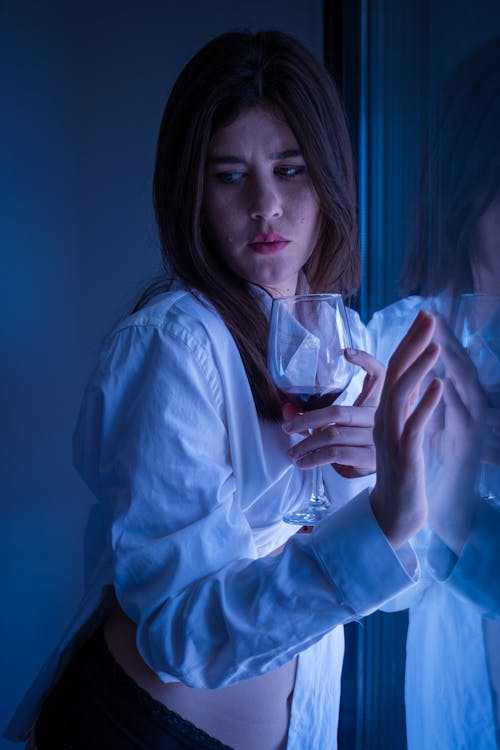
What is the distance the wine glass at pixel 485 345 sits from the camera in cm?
59

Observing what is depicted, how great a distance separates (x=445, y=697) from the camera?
31.2 inches

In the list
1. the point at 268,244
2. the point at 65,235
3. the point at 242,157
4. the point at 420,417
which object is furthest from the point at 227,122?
the point at 65,235

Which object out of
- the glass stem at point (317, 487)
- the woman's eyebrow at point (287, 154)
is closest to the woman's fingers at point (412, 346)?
the glass stem at point (317, 487)

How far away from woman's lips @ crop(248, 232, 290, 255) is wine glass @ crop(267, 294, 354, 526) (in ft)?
0.53

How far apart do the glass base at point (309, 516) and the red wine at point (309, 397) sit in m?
0.13

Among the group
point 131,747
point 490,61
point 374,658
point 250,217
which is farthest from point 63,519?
point 490,61

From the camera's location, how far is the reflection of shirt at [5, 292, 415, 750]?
2.33 ft

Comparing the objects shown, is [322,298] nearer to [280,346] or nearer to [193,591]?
[280,346]

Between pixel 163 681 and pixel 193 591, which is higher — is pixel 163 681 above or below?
below

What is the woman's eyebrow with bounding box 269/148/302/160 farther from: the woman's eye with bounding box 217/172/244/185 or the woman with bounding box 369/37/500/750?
the woman with bounding box 369/37/500/750

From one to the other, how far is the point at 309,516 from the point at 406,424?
0.31m

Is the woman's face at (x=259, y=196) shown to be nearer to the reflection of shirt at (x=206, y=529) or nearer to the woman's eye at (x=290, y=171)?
the woman's eye at (x=290, y=171)

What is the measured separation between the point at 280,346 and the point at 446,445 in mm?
230

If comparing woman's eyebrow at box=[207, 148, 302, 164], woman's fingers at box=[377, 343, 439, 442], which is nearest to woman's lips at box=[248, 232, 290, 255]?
woman's eyebrow at box=[207, 148, 302, 164]
